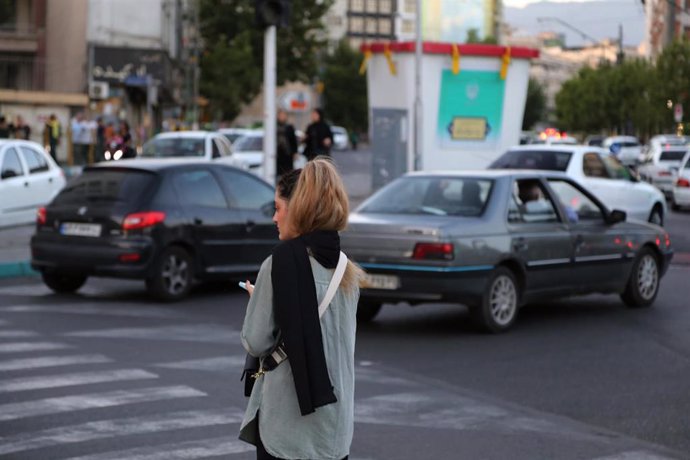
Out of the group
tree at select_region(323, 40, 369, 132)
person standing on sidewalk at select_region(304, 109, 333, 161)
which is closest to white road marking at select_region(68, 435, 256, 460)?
person standing on sidewalk at select_region(304, 109, 333, 161)

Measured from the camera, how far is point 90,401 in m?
9.33

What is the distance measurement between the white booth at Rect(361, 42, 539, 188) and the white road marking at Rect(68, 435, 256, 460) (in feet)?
82.2

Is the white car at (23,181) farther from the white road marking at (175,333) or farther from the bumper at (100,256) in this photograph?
the white road marking at (175,333)

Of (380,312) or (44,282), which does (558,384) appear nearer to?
(380,312)

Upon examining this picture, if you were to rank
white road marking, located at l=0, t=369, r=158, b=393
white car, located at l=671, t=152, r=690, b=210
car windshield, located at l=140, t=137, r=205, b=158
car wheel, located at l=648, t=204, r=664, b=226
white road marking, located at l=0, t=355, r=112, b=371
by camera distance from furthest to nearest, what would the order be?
1. white car, located at l=671, t=152, r=690, b=210
2. car windshield, located at l=140, t=137, r=205, b=158
3. car wheel, located at l=648, t=204, r=664, b=226
4. white road marking, located at l=0, t=355, r=112, b=371
5. white road marking, located at l=0, t=369, r=158, b=393

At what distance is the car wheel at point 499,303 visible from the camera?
42.1 feet

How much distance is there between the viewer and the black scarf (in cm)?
484

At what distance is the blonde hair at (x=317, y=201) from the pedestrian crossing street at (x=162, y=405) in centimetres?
311

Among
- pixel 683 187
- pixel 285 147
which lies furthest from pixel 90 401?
pixel 683 187

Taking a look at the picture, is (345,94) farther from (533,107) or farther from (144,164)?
(144,164)

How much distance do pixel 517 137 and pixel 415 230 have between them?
22.1 metres

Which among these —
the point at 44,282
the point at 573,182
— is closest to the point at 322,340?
the point at 573,182

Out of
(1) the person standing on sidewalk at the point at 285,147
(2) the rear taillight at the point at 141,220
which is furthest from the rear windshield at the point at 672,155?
(2) the rear taillight at the point at 141,220

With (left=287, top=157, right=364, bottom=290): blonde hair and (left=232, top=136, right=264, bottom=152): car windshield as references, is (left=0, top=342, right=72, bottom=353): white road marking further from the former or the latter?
(left=232, top=136, right=264, bottom=152): car windshield
